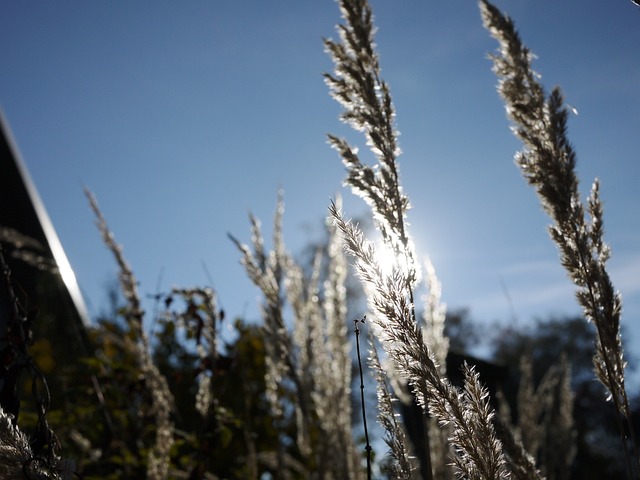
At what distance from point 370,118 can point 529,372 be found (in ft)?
9.89

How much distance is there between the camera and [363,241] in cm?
136

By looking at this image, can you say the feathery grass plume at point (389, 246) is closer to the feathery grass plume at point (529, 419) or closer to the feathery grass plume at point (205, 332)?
the feathery grass plume at point (205, 332)

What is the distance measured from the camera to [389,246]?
1643mm

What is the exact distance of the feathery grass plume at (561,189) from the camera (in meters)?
1.71

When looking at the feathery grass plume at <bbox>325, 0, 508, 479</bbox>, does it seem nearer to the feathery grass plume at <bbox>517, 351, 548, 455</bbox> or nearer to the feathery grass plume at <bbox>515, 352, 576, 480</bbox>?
the feathery grass plume at <bbox>515, 352, 576, 480</bbox>

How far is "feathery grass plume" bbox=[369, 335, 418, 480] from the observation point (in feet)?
4.41

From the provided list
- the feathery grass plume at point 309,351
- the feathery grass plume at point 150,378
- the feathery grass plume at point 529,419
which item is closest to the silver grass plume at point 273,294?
the feathery grass plume at point 309,351

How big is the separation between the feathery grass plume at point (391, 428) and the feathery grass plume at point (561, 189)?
0.67 meters

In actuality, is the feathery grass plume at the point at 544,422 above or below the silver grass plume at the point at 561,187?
below

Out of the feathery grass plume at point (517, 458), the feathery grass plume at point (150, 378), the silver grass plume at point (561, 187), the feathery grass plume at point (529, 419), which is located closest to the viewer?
the feathery grass plume at point (517, 458)

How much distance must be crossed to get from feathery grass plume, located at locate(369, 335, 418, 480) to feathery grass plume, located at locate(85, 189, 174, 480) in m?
1.37

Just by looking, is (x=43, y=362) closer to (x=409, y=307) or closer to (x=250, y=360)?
(x=250, y=360)

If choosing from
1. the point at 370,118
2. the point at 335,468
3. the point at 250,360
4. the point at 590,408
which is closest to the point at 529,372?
the point at 335,468

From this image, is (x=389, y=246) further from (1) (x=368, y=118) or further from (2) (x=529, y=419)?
(2) (x=529, y=419)
